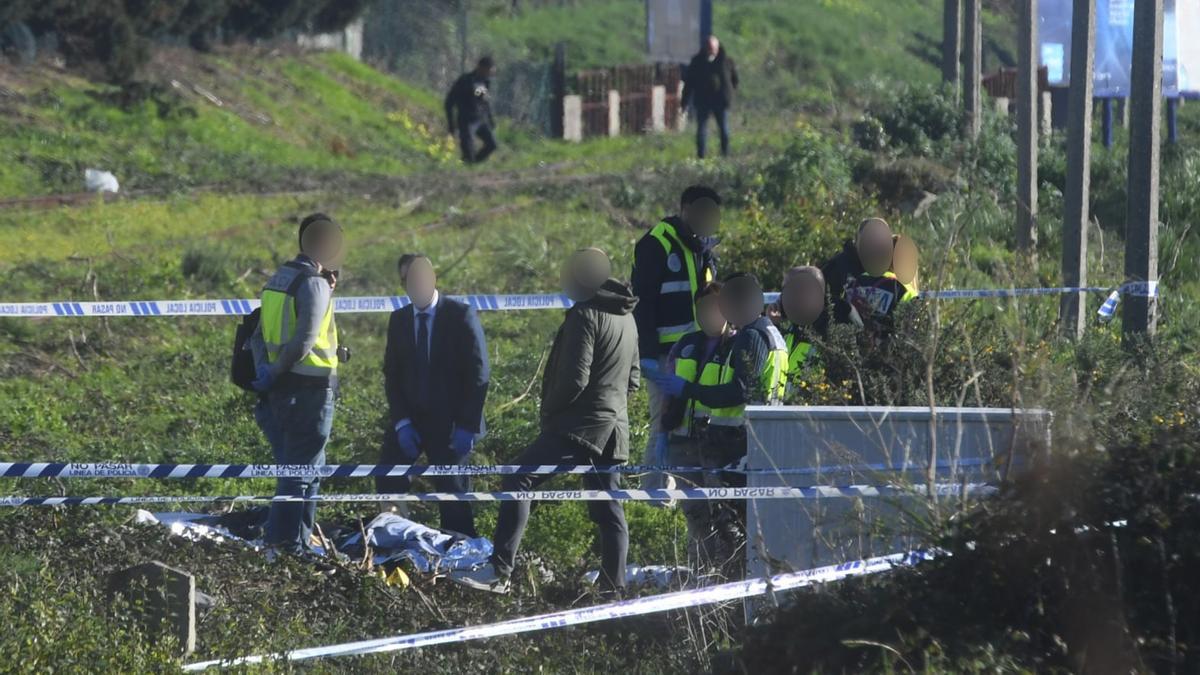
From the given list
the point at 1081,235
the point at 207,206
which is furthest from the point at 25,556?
the point at 207,206

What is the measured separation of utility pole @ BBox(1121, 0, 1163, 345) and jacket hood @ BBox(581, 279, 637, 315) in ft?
12.0

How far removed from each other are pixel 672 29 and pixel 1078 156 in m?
19.6

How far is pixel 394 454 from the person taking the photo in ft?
27.9

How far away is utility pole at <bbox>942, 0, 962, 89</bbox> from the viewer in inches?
745

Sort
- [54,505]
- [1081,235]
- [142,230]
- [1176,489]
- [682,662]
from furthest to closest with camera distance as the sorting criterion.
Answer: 1. [142,230]
2. [1081,235]
3. [54,505]
4. [682,662]
5. [1176,489]

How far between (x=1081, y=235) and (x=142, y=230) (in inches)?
399

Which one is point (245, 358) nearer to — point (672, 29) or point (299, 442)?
point (299, 442)

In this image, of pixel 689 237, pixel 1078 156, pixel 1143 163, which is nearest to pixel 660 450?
pixel 689 237

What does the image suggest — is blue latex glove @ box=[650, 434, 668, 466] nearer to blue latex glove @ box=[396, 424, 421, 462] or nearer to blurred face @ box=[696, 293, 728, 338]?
blurred face @ box=[696, 293, 728, 338]

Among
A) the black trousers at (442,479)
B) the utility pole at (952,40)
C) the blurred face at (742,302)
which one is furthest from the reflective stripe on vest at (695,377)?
the utility pole at (952,40)

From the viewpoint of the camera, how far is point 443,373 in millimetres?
8281

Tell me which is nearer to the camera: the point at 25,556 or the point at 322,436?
the point at 25,556

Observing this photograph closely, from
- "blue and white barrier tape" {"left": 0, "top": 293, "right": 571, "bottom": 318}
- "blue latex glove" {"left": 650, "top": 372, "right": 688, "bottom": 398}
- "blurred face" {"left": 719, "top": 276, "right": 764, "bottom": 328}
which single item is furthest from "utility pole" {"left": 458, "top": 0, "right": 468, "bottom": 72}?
"blurred face" {"left": 719, "top": 276, "right": 764, "bottom": 328}

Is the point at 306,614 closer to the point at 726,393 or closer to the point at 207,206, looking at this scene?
the point at 726,393
